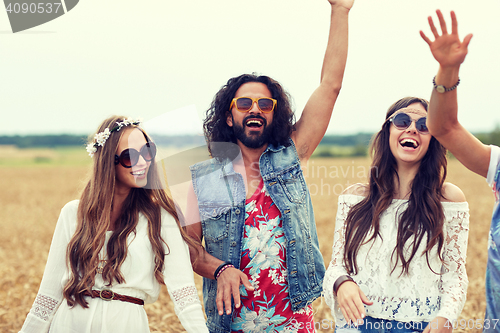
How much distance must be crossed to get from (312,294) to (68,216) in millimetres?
1683

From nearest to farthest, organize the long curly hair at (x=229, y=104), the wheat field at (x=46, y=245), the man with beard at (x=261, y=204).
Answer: the man with beard at (x=261, y=204) < the long curly hair at (x=229, y=104) < the wheat field at (x=46, y=245)

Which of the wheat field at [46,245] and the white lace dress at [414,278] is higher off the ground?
the white lace dress at [414,278]

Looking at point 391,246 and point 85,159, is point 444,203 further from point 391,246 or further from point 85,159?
point 85,159

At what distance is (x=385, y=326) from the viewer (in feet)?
8.21

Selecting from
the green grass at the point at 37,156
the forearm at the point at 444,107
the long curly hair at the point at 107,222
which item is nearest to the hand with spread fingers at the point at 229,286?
the long curly hair at the point at 107,222

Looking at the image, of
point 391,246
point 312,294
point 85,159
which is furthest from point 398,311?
point 85,159

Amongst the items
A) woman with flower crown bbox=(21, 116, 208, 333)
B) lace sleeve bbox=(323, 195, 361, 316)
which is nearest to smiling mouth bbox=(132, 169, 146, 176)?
woman with flower crown bbox=(21, 116, 208, 333)

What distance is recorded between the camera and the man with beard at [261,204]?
294cm

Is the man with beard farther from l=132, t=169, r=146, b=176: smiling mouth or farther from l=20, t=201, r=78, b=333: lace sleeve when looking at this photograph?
l=20, t=201, r=78, b=333: lace sleeve

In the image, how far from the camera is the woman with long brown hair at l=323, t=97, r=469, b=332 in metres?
2.45

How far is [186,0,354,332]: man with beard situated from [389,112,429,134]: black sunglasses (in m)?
0.61

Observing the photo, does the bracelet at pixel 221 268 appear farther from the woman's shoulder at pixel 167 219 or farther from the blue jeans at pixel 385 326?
the blue jeans at pixel 385 326

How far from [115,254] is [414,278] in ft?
5.78

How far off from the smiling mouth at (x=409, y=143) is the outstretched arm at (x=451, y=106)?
26 centimetres
